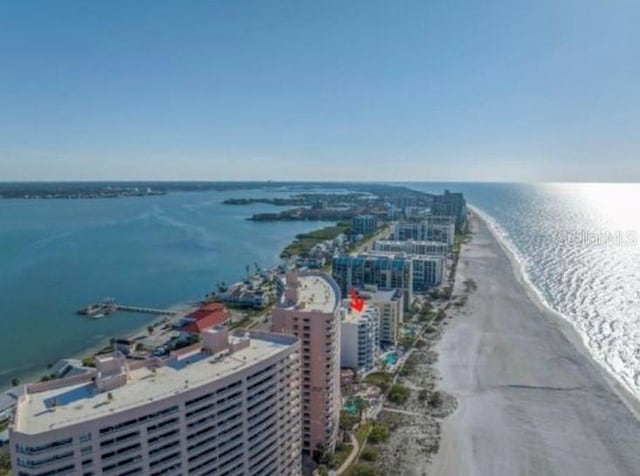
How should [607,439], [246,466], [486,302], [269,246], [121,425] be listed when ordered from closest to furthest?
[121,425], [246,466], [607,439], [486,302], [269,246]

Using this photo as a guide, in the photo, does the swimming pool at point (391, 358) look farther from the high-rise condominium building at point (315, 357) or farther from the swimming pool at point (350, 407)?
the high-rise condominium building at point (315, 357)

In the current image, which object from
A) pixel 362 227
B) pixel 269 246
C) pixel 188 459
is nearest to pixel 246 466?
pixel 188 459

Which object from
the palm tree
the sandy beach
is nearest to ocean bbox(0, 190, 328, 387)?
the palm tree

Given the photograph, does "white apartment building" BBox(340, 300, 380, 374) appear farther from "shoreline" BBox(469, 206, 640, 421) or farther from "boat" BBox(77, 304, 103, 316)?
"boat" BBox(77, 304, 103, 316)

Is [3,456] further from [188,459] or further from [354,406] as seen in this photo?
[354,406]

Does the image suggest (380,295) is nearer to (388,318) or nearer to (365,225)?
(388,318)

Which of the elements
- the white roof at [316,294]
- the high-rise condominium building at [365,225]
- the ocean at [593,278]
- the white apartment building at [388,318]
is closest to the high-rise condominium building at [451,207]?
the ocean at [593,278]
